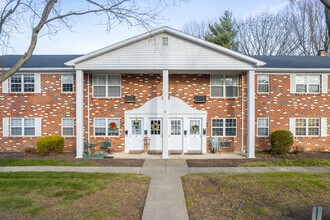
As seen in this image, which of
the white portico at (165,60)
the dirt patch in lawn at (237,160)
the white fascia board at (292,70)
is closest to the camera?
the dirt patch in lawn at (237,160)

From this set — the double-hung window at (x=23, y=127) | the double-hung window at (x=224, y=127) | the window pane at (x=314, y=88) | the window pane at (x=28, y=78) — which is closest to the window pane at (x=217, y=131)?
the double-hung window at (x=224, y=127)

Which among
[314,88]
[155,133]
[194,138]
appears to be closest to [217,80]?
[194,138]

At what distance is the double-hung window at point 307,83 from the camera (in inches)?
654

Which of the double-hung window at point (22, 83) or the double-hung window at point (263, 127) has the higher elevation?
the double-hung window at point (22, 83)

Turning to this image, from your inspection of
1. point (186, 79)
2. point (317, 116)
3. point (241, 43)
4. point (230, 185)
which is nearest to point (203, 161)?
point (230, 185)

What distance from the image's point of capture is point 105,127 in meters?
16.4

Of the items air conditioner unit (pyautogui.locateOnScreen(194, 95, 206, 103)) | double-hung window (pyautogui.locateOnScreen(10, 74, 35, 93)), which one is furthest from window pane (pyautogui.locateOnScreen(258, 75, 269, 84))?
double-hung window (pyautogui.locateOnScreen(10, 74, 35, 93))

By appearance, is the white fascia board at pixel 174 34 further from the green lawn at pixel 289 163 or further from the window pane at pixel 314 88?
the green lawn at pixel 289 163

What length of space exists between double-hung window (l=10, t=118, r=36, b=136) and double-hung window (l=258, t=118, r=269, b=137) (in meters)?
14.6

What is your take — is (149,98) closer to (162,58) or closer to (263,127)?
(162,58)

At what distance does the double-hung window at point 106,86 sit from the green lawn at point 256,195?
27.6ft

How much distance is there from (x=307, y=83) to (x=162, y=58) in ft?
32.3

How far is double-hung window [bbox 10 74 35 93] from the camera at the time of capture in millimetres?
16266

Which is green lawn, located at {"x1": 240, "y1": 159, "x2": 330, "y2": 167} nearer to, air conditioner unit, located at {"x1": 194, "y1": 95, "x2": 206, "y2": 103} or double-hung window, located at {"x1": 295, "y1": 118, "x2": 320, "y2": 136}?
double-hung window, located at {"x1": 295, "y1": 118, "x2": 320, "y2": 136}
